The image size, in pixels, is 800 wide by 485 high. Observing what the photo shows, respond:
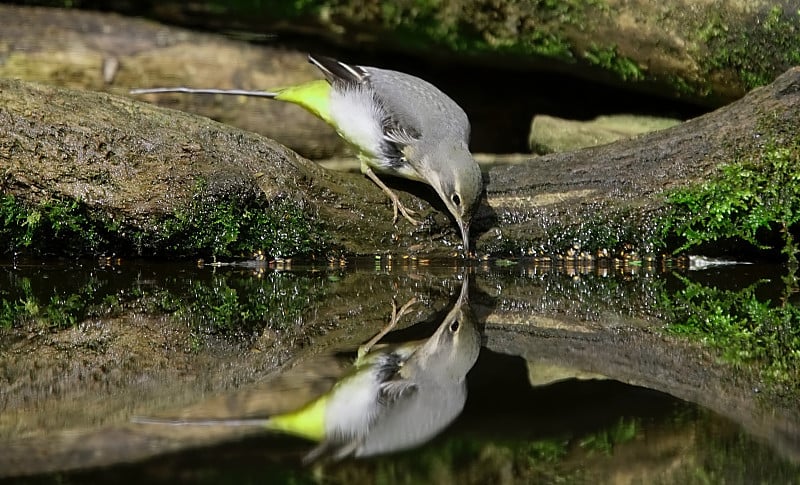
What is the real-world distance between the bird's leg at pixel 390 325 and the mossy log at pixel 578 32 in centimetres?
362

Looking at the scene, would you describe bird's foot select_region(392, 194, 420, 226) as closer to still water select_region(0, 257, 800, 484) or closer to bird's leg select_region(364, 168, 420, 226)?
bird's leg select_region(364, 168, 420, 226)

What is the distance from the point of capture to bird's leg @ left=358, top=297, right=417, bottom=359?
4.09 metres

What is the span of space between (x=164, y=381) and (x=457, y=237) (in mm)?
3593

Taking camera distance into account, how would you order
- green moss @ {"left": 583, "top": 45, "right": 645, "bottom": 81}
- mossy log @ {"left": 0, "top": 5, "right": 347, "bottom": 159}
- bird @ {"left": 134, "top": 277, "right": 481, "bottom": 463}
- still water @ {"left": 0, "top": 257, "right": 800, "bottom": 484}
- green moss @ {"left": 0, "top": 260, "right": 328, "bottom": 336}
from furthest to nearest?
mossy log @ {"left": 0, "top": 5, "right": 347, "bottom": 159}
green moss @ {"left": 583, "top": 45, "right": 645, "bottom": 81}
green moss @ {"left": 0, "top": 260, "right": 328, "bottom": 336}
bird @ {"left": 134, "top": 277, "right": 481, "bottom": 463}
still water @ {"left": 0, "top": 257, "right": 800, "bottom": 484}

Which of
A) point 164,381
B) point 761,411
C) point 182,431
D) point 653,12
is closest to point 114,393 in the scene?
point 164,381

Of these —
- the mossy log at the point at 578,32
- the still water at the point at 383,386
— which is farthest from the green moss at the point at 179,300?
the mossy log at the point at 578,32

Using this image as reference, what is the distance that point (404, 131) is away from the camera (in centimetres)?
640

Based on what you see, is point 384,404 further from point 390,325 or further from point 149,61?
point 149,61

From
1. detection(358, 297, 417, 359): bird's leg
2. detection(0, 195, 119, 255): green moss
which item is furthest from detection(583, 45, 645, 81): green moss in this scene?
detection(0, 195, 119, 255): green moss

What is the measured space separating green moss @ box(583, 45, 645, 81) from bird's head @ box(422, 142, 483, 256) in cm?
229

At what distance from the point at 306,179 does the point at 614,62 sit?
3.08 meters

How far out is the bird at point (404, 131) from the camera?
6.23 m

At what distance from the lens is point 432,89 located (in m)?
6.81

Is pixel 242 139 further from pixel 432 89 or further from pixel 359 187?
pixel 432 89
